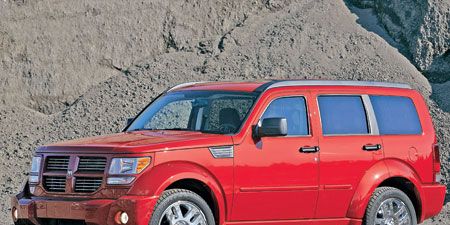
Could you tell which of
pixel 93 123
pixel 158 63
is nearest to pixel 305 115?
pixel 93 123

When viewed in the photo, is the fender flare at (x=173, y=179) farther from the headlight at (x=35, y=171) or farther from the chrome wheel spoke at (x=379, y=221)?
the chrome wheel spoke at (x=379, y=221)

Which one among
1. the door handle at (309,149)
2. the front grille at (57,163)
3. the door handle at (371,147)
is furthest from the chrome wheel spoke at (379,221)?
the front grille at (57,163)

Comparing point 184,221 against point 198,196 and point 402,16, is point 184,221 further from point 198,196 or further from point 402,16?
point 402,16

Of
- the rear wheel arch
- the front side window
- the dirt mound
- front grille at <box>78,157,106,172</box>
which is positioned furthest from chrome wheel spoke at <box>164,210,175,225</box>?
the dirt mound

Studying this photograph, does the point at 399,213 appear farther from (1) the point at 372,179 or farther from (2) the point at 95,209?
(2) the point at 95,209

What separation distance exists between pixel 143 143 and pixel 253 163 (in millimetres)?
1136

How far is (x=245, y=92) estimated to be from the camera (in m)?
12.0

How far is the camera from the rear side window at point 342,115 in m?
12.2

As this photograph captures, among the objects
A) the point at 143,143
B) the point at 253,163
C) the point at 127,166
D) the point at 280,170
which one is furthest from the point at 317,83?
the point at 127,166

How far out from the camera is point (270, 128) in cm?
1137

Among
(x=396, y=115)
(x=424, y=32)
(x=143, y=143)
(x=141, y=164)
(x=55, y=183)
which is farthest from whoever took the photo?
(x=424, y=32)

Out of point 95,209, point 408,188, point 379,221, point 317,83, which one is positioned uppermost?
point 317,83

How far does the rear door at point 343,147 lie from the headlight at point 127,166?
6.86ft

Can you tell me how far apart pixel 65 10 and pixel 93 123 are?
377 centimetres
